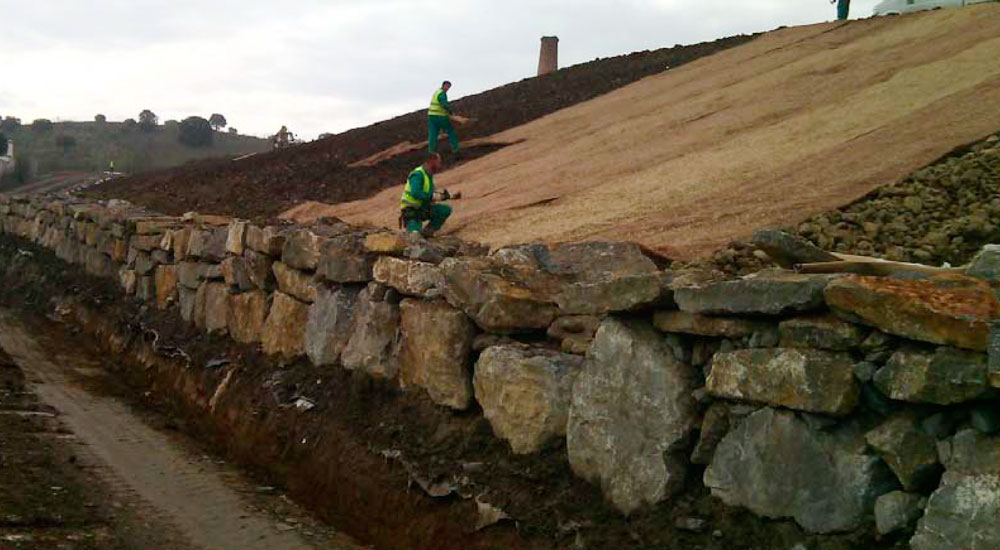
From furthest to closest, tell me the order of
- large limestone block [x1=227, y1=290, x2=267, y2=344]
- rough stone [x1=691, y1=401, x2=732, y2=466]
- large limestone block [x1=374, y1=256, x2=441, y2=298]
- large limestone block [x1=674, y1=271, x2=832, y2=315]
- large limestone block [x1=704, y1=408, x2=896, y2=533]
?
1. large limestone block [x1=227, y1=290, x2=267, y2=344]
2. large limestone block [x1=374, y1=256, x2=441, y2=298]
3. rough stone [x1=691, y1=401, x2=732, y2=466]
4. large limestone block [x1=674, y1=271, x2=832, y2=315]
5. large limestone block [x1=704, y1=408, x2=896, y2=533]

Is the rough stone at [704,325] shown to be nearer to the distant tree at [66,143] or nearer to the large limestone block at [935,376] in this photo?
the large limestone block at [935,376]

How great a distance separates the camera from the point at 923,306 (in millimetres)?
3617

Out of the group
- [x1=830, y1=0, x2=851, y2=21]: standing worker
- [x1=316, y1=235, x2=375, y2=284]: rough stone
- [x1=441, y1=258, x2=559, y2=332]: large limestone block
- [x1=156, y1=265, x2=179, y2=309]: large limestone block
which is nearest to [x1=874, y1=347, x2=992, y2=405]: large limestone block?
[x1=441, y1=258, x2=559, y2=332]: large limestone block

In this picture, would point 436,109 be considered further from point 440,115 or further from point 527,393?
point 527,393

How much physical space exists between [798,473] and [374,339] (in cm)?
426

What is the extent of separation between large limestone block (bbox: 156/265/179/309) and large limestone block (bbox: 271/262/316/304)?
130 inches

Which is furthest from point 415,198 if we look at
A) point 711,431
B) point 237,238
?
point 711,431

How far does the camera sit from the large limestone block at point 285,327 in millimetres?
8992

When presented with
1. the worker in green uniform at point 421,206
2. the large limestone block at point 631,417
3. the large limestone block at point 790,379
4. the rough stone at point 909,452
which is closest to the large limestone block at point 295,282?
the worker in green uniform at point 421,206

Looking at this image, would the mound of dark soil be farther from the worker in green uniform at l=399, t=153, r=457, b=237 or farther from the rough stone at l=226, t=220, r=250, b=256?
the worker in green uniform at l=399, t=153, r=457, b=237

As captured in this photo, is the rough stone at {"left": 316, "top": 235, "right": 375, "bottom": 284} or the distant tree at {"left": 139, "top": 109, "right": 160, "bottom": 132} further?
the distant tree at {"left": 139, "top": 109, "right": 160, "bottom": 132}

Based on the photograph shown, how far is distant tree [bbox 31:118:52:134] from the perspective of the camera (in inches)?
2898

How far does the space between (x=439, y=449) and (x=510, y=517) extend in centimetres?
→ 108

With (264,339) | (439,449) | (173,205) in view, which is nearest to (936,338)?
(439,449)
